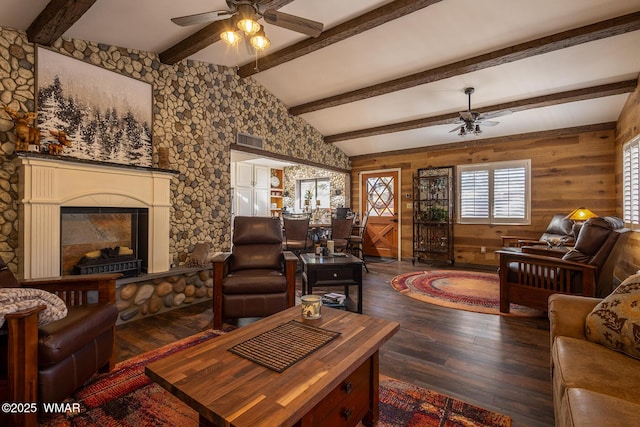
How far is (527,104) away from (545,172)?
1589mm

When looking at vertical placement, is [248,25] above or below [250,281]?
above

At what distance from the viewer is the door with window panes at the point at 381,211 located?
714 centimetres

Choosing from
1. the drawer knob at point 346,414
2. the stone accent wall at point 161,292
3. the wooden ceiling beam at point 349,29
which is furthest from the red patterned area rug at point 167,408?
the wooden ceiling beam at point 349,29

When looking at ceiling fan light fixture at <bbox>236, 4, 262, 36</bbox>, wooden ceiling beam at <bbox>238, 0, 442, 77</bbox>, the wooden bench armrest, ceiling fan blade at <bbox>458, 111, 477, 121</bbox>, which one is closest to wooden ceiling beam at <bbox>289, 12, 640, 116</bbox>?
ceiling fan blade at <bbox>458, 111, 477, 121</bbox>

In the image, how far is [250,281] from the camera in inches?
109

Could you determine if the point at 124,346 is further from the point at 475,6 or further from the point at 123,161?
the point at 475,6

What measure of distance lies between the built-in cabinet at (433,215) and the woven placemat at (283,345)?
5.22m

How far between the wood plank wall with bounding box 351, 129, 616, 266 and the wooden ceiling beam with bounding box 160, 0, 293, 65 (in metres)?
4.85

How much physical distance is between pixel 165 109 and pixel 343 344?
11.5 feet

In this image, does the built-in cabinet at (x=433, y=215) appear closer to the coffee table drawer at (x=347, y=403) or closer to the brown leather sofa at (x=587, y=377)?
the brown leather sofa at (x=587, y=377)

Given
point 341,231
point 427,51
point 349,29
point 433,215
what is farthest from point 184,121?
point 433,215

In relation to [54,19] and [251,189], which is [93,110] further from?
[251,189]

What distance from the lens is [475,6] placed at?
301cm

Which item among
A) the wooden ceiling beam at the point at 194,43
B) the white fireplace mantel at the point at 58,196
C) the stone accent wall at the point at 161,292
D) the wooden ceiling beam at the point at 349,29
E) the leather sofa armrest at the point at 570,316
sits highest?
the wooden ceiling beam at the point at 349,29
